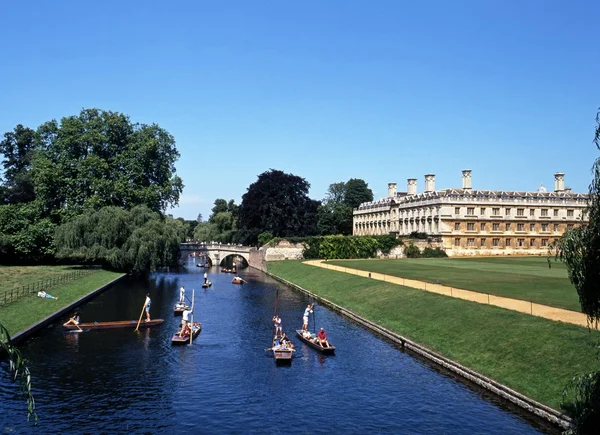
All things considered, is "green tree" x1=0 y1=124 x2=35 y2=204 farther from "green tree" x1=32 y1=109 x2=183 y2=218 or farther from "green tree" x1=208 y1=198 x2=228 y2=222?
"green tree" x1=208 y1=198 x2=228 y2=222

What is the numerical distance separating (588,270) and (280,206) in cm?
9297

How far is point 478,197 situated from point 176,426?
81248mm

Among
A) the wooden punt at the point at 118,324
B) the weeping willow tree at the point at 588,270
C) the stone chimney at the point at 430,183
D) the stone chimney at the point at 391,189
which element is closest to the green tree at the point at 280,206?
the stone chimney at the point at 391,189

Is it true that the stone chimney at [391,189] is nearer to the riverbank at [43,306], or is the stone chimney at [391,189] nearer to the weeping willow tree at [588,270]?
the riverbank at [43,306]

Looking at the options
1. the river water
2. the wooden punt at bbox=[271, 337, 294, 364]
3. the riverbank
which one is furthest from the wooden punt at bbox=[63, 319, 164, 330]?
the wooden punt at bbox=[271, 337, 294, 364]

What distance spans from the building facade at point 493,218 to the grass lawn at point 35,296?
5215 cm

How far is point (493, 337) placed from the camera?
28859 mm

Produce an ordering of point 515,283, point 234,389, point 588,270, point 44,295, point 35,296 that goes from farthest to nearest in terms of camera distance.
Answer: point 515,283
point 35,296
point 44,295
point 234,389
point 588,270

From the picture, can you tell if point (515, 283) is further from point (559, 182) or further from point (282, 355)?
point (559, 182)

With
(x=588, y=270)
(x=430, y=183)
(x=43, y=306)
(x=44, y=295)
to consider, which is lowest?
(x=43, y=306)

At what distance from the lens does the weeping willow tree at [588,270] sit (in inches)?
578

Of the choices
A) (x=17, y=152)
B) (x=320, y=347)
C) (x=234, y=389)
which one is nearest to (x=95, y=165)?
(x=17, y=152)

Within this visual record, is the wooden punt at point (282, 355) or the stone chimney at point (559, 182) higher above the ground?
the stone chimney at point (559, 182)

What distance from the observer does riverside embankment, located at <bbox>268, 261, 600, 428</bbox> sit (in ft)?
75.7
